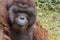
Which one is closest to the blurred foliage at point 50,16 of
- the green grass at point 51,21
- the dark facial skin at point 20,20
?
the green grass at point 51,21

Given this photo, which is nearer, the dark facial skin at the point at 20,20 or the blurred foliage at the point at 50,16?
the dark facial skin at the point at 20,20

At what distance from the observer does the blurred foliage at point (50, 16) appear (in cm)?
643

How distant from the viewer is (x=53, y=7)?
7.68m

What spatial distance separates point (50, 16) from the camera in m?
7.17

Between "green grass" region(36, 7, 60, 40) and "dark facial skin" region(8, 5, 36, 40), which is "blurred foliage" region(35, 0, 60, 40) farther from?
"dark facial skin" region(8, 5, 36, 40)

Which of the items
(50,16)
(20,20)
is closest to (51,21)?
(50,16)

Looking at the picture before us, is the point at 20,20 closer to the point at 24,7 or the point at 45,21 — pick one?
the point at 24,7

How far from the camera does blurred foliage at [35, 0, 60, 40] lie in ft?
21.1

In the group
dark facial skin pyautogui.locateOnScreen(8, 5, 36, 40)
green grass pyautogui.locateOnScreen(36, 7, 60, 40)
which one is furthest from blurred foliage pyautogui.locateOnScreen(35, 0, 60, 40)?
dark facial skin pyautogui.locateOnScreen(8, 5, 36, 40)

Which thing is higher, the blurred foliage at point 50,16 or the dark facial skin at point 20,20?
the dark facial skin at point 20,20

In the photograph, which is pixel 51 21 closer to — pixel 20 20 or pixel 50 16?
pixel 50 16

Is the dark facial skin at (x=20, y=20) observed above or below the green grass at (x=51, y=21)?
above

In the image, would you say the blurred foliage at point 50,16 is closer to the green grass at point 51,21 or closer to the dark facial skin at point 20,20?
the green grass at point 51,21

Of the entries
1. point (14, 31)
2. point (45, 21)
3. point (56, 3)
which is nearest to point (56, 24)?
point (45, 21)
